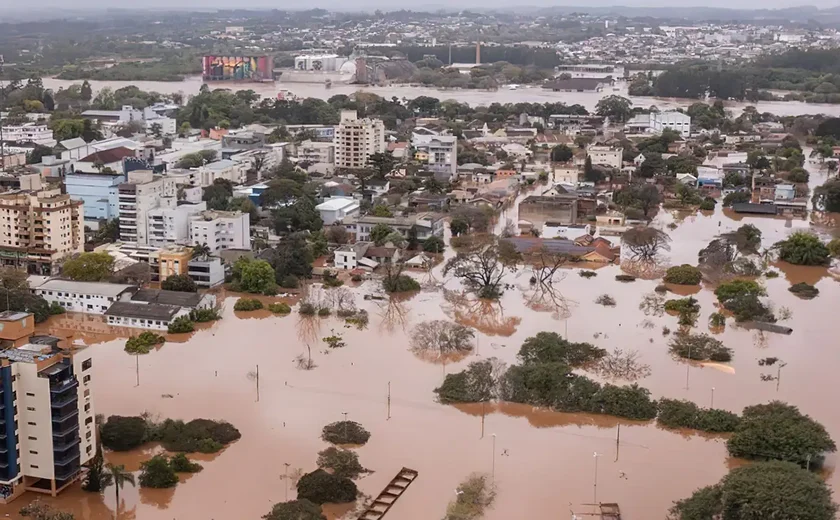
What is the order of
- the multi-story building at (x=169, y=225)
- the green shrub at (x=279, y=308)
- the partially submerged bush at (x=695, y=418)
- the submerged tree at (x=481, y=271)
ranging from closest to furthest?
1. the partially submerged bush at (x=695, y=418)
2. the green shrub at (x=279, y=308)
3. the submerged tree at (x=481, y=271)
4. the multi-story building at (x=169, y=225)

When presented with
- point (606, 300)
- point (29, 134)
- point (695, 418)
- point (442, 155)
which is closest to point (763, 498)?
point (695, 418)

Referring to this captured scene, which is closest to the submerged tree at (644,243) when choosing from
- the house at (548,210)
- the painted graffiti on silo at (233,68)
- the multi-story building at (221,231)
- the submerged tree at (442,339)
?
the house at (548,210)

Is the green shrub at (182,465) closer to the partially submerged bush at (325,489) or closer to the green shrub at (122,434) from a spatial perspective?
the green shrub at (122,434)

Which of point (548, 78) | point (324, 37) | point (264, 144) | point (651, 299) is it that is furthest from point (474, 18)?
point (651, 299)

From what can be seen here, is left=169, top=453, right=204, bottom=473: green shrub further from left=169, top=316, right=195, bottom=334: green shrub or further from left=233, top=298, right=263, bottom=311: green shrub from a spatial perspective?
left=233, top=298, right=263, bottom=311: green shrub

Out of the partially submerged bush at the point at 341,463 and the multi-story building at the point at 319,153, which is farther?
the multi-story building at the point at 319,153

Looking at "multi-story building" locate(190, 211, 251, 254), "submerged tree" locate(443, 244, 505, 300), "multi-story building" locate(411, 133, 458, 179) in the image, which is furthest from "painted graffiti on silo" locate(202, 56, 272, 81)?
"submerged tree" locate(443, 244, 505, 300)
